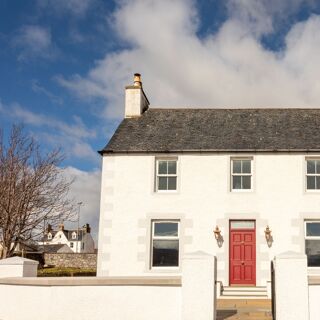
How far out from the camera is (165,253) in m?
20.2

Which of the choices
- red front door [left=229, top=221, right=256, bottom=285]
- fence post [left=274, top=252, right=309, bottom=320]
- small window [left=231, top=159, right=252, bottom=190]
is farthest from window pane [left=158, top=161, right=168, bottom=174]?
fence post [left=274, top=252, right=309, bottom=320]

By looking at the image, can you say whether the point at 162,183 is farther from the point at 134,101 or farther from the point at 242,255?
the point at 134,101

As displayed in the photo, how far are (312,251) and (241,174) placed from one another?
160 inches

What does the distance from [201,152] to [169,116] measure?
136 inches

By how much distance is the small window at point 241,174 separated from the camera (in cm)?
2070

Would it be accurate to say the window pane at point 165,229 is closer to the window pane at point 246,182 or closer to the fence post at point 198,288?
the window pane at point 246,182

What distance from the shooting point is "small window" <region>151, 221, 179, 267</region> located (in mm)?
20109

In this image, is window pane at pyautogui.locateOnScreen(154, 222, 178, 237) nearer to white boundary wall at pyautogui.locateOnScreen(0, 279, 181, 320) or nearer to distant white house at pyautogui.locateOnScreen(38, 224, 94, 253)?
white boundary wall at pyautogui.locateOnScreen(0, 279, 181, 320)

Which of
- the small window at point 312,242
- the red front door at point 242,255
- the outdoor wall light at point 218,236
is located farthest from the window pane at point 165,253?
the small window at point 312,242

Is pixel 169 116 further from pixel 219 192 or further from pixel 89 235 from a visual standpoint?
pixel 89 235

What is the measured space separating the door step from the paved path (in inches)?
82.2

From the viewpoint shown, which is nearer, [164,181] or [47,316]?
[47,316]

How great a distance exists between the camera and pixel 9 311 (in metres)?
12.6

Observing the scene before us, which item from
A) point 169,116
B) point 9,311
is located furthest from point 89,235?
point 9,311
